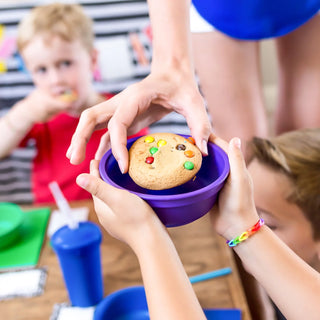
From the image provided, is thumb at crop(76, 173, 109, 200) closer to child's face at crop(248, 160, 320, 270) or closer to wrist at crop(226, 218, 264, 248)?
wrist at crop(226, 218, 264, 248)

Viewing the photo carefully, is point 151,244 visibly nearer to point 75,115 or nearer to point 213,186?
point 213,186

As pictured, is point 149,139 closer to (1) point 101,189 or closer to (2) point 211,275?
(1) point 101,189

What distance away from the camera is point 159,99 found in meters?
0.81

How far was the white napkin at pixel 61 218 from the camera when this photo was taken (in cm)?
109

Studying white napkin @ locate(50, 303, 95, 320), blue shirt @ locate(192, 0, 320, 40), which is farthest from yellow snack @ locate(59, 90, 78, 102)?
white napkin @ locate(50, 303, 95, 320)

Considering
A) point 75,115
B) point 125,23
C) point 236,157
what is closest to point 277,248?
point 236,157

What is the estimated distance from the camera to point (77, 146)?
0.69m

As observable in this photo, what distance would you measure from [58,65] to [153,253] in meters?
1.02

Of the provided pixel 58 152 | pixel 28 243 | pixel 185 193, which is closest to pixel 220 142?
pixel 185 193

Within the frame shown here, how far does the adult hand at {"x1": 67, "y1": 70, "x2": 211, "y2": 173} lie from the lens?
0.68 m

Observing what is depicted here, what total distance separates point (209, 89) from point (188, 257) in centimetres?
56

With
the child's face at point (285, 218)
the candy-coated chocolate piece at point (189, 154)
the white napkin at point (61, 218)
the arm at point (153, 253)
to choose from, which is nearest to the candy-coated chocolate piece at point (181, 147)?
the candy-coated chocolate piece at point (189, 154)

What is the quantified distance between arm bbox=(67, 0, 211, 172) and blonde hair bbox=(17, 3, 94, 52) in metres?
0.66

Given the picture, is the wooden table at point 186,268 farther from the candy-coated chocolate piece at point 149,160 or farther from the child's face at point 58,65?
the child's face at point 58,65
